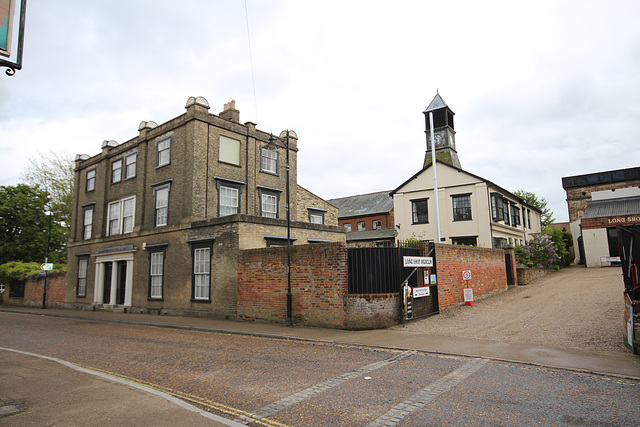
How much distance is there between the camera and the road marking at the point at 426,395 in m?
4.79

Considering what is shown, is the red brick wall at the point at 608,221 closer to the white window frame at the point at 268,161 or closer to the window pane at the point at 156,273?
the white window frame at the point at 268,161

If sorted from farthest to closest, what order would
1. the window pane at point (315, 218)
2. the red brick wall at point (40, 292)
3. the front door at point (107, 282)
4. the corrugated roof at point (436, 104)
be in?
1. the corrugated roof at point (436, 104)
2. the red brick wall at point (40, 292)
3. the window pane at point (315, 218)
4. the front door at point (107, 282)

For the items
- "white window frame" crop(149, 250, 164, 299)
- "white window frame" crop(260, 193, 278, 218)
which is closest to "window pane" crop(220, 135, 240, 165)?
"white window frame" crop(260, 193, 278, 218)

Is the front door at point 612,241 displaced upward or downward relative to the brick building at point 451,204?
downward

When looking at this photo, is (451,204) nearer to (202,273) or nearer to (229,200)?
(229,200)

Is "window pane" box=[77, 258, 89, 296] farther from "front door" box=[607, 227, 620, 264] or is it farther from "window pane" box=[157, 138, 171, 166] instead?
"front door" box=[607, 227, 620, 264]

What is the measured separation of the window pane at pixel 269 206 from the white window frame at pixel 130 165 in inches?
321

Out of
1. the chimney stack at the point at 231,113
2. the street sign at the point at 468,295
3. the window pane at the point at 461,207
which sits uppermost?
the chimney stack at the point at 231,113

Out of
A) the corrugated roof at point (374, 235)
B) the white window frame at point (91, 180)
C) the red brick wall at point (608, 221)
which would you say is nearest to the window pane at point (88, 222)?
the white window frame at point (91, 180)

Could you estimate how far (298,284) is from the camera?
13547 mm

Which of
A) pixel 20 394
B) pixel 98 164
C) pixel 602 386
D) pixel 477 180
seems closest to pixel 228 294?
pixel 20 394

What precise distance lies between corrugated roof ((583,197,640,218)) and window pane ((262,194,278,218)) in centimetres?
2616

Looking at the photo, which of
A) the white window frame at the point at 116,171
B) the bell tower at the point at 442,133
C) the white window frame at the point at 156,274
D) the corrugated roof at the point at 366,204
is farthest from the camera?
the corrugated roof at the point at 366,204

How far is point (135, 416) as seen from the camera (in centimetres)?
495
